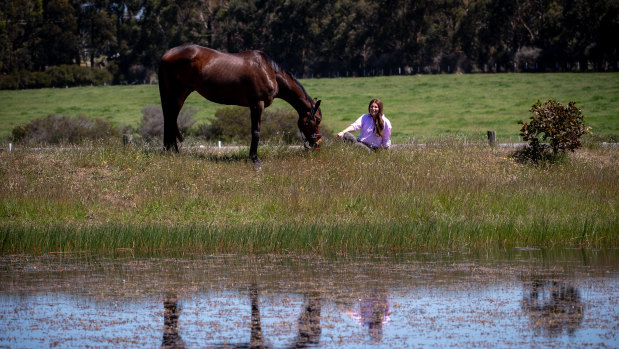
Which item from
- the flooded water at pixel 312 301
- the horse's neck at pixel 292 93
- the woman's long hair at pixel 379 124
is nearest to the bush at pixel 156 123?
the horse's neck at pixel 292 93

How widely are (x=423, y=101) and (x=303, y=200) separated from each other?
32137mm

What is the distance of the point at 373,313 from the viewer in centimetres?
868

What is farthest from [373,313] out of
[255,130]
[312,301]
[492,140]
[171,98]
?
[492,140]

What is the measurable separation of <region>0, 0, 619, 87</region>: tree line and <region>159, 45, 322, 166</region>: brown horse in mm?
49104

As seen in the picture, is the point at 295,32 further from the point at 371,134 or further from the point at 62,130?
the point at 371,134

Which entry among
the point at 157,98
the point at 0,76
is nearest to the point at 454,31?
the point at 157,98

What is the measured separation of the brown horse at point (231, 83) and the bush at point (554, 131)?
16.0ft

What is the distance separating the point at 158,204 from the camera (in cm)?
1558

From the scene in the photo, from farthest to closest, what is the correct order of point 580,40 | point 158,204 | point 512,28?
point 512,28 → point 580,40 → point 158,204

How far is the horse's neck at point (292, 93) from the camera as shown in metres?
17.9

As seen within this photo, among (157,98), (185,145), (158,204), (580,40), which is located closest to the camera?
(158,204)

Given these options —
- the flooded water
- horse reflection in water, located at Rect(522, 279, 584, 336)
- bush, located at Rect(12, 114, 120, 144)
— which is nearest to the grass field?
bush, located at Rect(12, 114, 120, 144)

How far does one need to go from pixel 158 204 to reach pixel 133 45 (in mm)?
64923

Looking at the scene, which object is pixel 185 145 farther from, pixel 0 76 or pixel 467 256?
pixel 0 76
